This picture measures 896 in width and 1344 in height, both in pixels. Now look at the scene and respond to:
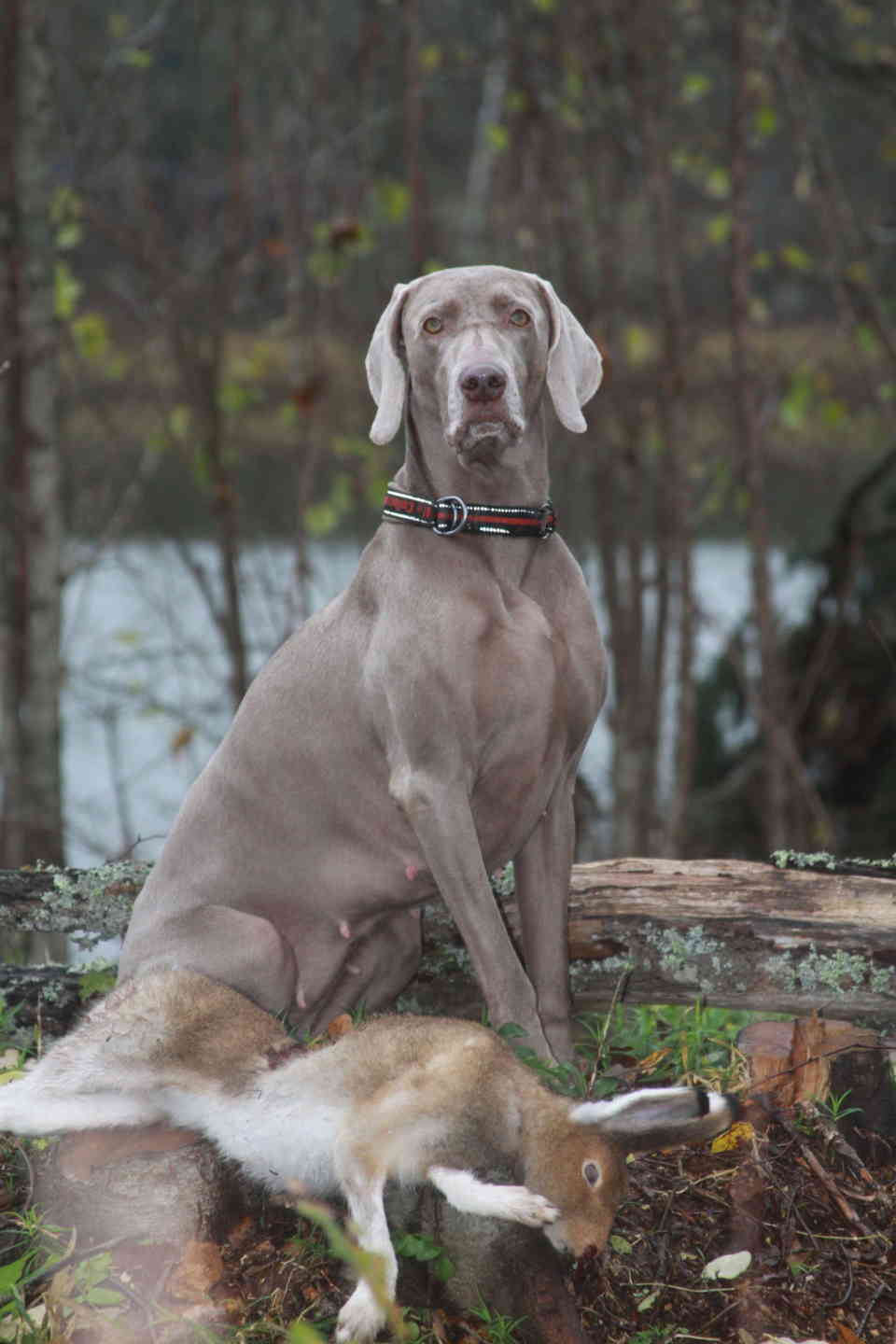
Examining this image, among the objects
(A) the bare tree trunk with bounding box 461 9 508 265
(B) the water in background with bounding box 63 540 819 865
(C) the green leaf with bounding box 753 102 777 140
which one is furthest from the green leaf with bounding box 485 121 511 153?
(B) the water in background with bounding box 63 540 819 865

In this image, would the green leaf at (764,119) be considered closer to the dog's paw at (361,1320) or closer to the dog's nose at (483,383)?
the dog's nose at (483,383)

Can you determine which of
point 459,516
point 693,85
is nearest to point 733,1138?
point 459,516

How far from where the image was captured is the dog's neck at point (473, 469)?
135 inches

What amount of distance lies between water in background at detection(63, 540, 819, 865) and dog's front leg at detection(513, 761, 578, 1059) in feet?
12.0

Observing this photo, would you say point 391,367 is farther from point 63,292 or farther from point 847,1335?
point 63,292

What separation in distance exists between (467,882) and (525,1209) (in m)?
0.93

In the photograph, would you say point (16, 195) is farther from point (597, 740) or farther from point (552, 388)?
point (597, 740)

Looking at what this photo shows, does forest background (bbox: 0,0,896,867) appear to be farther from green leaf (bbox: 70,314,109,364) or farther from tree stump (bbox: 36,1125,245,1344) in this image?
tree stump (bbox: 36,1125,245,1344)

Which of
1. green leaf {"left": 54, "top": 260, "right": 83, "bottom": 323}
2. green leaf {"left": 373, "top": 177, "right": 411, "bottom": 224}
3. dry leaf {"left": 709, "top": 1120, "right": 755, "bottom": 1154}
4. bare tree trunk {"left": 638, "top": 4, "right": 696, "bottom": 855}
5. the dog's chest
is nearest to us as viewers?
dry leaf {"left": 709, "top": 1120, "right": 755, "bottom": 1154}

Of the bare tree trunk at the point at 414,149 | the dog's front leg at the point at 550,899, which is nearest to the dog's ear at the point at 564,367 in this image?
the dog's front leg at the point at 550,899

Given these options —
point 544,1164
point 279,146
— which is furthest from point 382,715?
point 279,146

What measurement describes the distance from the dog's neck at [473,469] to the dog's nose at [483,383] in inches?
7.7

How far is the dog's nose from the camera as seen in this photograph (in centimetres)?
318

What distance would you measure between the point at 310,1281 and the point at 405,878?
97 cm
